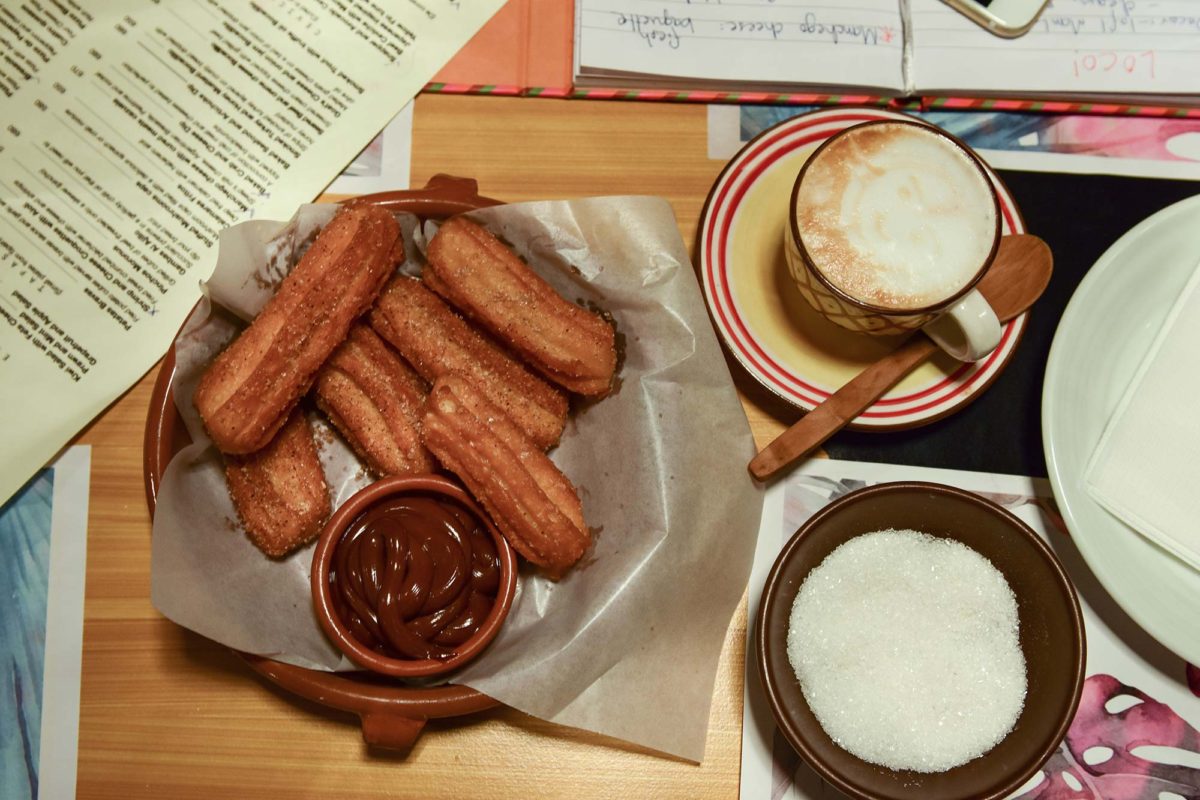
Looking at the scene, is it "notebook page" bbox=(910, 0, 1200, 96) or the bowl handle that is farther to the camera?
"notebook page" bbox=(910, 0, 1200, 96)

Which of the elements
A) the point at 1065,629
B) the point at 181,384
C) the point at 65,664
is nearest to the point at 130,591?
the point at 65,664

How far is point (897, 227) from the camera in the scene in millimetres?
752

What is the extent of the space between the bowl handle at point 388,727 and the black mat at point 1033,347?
414 mm

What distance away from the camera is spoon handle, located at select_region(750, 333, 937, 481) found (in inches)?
30.5

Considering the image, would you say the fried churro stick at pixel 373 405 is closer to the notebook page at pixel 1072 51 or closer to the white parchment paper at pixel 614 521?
the white parchment paper at pixel 614 521

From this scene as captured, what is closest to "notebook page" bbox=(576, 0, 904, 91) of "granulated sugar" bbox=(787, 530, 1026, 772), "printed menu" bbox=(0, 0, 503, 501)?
"printed menu" bbox=(0, 0, 503, 501)

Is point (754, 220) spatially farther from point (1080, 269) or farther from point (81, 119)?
point (81, 119)

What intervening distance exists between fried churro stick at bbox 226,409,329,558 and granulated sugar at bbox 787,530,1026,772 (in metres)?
0.40

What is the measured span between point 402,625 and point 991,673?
0.46 m

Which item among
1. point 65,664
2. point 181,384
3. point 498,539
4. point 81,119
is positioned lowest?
point 65,664

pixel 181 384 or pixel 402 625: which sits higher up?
pixel 181 384

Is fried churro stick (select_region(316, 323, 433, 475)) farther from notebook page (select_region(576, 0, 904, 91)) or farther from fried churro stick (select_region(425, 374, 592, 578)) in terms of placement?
notebook page (select_region(576, 0, 904, 91))

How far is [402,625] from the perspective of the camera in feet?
2.37

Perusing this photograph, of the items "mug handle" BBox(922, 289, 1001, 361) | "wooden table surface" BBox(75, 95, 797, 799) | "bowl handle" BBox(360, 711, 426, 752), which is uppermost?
"mug handle" BBox(922, 289, 1001, 361)
